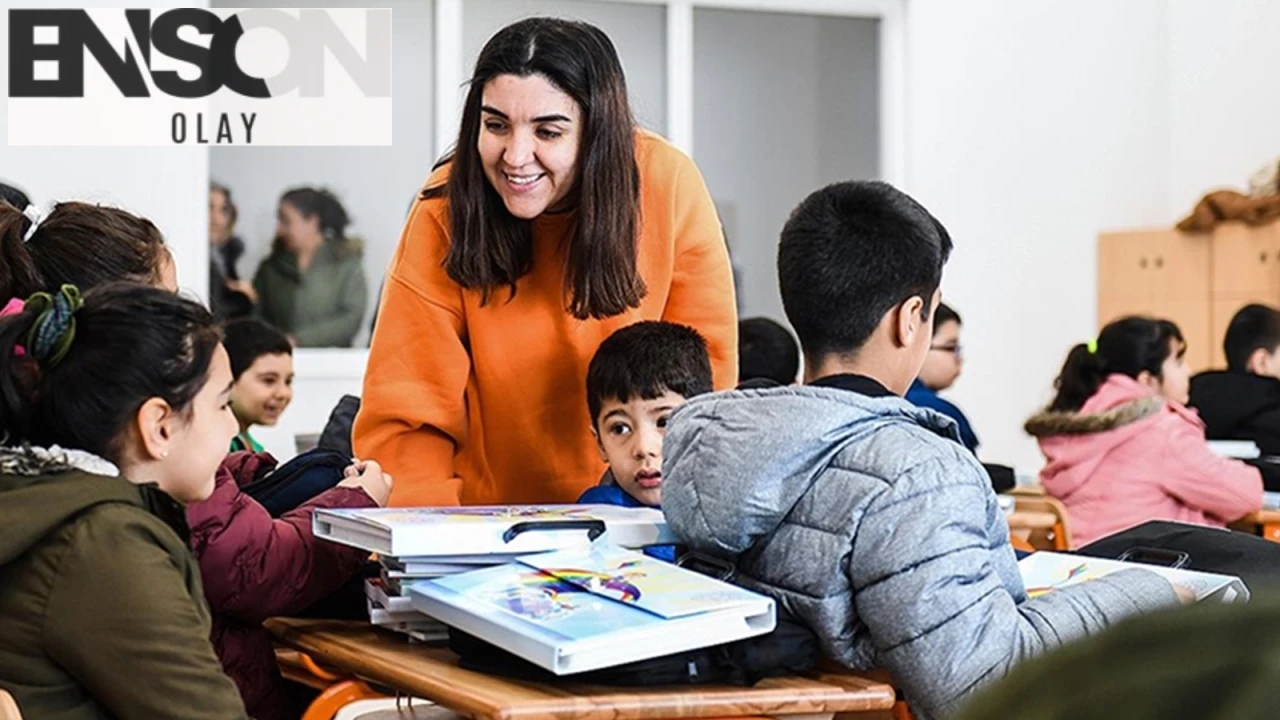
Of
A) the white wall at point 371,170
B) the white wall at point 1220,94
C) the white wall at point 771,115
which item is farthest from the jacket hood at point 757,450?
the white wall at point 1220,94

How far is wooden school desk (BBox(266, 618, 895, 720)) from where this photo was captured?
1.53 metres

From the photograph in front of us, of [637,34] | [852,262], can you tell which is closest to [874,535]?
[852,262]

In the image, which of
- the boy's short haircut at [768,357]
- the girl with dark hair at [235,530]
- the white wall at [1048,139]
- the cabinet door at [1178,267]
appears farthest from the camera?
the white wall at [1048,139]

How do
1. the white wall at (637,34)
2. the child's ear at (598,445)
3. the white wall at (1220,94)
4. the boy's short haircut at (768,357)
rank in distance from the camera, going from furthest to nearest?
the white wall at (1220,94) → the white wall at (637,34) → the boy's short haircut at (768,357) → the child's ear at (598,445)

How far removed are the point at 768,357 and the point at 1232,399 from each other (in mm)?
2238

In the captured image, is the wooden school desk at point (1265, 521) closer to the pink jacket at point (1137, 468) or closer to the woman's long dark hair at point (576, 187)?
the pink jacket at point (1137, 468)


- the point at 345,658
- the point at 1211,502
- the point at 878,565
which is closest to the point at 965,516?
the point at 878,565

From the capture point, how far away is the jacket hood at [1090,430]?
15.1 ft

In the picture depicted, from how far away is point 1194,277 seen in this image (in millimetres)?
7609

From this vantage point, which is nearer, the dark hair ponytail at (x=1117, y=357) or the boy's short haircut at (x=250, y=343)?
the boy's short haircut at (x=250, y=343)

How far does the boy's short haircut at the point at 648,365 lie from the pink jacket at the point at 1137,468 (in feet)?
7.79

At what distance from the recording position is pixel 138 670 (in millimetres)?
1613

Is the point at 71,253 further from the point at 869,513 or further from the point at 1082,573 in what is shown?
the point at 1082,573

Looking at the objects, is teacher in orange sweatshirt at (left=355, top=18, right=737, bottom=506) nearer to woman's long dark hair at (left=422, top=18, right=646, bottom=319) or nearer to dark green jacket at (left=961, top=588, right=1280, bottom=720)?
woman's long dark hair at (left=422, top=18, right=646, bottom=319)
